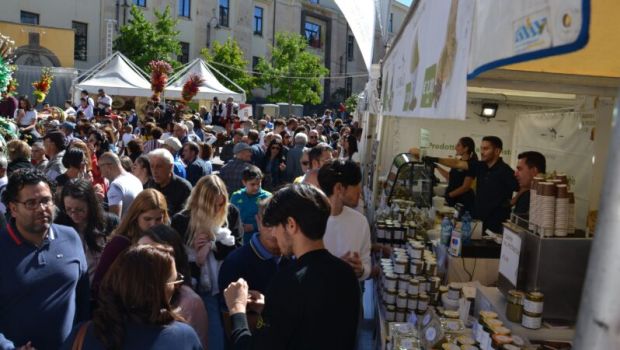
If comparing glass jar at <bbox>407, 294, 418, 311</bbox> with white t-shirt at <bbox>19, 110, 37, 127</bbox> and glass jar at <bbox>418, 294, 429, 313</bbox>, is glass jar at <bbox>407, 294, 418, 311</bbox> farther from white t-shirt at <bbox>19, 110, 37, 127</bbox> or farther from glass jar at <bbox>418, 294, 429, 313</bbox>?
white t-shirt at <bbox>19, 110, 37, 127</bbox>

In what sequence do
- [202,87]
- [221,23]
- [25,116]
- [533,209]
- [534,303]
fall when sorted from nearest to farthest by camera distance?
1. [534,303]
2. [533,209]
3. [25,116]
4. [202,87]
5. [221,23]

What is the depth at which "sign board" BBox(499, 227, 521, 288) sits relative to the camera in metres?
3.25

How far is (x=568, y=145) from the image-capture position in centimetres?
747

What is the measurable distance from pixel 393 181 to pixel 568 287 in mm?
3974

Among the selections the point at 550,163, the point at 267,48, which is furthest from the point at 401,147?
the point at 267,48

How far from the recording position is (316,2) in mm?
52750

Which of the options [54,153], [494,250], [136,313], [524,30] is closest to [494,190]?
[494,250]

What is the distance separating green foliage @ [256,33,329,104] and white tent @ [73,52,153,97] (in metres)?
19.5

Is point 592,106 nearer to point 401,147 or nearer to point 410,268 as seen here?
point 410,268

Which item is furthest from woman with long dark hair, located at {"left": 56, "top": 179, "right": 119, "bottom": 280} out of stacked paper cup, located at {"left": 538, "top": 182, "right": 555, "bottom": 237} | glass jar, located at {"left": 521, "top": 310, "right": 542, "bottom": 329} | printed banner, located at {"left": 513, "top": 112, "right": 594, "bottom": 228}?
printed banner, located at {"left": 513, "top": 112, "right": 594, "bottom": 228}

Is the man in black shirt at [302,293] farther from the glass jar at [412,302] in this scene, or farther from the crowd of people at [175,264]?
the glass jar at [412,302]

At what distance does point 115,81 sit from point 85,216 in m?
16.1

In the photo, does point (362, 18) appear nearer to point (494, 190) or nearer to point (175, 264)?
point (494, 190)

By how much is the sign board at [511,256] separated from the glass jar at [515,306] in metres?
0.15
